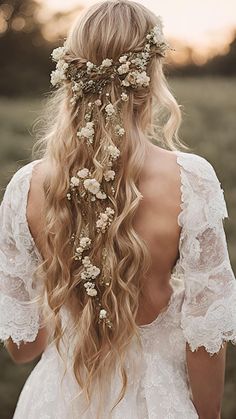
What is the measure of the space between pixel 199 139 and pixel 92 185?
601 cm

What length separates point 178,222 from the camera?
2238 millimetres

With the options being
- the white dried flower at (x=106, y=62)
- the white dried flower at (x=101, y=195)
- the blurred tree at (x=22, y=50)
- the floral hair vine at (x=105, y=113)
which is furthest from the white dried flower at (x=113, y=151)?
the blurred tree at (x=22, y=50)

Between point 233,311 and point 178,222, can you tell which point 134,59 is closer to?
point 178,222

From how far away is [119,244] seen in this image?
2.26 m

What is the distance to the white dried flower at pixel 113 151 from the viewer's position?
2217mm

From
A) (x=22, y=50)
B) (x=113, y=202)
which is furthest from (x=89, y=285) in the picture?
(x=22, y=50)

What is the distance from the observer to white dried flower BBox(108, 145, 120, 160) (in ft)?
7.27

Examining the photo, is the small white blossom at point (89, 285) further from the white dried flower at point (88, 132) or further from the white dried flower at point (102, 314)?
the white dried flower at point (88, 132)

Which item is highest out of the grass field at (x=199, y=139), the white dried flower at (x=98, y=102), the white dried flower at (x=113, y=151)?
the white dried flower at (x=98, y=102)

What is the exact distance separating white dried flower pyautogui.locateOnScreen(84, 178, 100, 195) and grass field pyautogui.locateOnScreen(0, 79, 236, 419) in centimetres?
416

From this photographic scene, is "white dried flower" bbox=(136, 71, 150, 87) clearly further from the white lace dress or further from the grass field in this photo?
the grass field

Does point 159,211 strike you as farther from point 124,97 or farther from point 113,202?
point 124,97

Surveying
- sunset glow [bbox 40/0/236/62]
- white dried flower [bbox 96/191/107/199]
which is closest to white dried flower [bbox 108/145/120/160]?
white dried flower [bbox 96/191/107/199]

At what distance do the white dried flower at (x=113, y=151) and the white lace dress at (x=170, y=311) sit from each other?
0.18 meters
